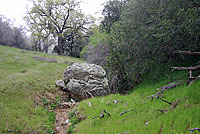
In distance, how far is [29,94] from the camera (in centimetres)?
691

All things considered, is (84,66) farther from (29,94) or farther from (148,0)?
(148,0)

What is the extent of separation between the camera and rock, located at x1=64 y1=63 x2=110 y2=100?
8.22 metres

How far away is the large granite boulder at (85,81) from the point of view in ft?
27.0

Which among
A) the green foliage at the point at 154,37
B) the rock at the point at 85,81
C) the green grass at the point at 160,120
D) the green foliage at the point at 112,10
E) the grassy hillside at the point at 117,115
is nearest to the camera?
the green grass at the point at 160,120

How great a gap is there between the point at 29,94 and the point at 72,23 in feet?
80.5

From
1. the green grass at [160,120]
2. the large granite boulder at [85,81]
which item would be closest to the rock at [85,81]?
the large granite boulder at [85,81]

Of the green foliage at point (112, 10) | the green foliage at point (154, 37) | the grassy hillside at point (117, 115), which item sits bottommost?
the grassy hillside at point (117, 115)

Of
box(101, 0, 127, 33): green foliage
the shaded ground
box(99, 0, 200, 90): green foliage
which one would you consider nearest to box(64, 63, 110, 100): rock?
the shaded ground

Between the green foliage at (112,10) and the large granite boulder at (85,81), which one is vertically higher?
the green foliage at (112,10)

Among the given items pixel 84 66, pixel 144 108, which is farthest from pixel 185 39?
pixel 84 66

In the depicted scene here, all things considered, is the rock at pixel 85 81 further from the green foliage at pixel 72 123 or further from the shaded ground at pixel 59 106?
the green foliage at pixel 72 123

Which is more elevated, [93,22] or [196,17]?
[93,22]

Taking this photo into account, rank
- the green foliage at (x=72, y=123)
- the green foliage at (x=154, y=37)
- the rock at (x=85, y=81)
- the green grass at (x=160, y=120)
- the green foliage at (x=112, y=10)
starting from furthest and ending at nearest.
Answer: the green foliage at (x=112, y=10) → the rock at (x=85, y=81) → the green foliage at (x=154, y=37) → the green foliage at (x=72, y=123) → the green grass at (x=160, y=120)

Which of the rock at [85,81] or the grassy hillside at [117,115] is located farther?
the rock at [85,81]
